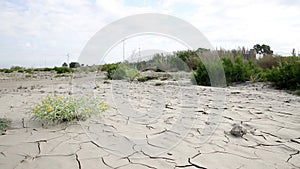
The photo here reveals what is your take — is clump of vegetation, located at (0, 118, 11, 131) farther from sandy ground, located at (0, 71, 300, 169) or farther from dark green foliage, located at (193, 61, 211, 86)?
dark green foliage, located at (193, 61, 211, 86)

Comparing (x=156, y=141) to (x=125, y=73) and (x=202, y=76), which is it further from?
(x=125, y=73)

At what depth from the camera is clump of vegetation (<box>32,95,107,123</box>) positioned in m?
2.67

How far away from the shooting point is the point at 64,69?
16234mm

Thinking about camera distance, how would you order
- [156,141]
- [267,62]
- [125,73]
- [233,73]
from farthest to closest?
[267,62]
[125,73]
[233,73]
[156,141]

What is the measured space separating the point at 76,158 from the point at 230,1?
5.63 metres

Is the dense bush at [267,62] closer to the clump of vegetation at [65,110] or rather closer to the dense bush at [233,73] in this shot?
the dense bush at [233,73]

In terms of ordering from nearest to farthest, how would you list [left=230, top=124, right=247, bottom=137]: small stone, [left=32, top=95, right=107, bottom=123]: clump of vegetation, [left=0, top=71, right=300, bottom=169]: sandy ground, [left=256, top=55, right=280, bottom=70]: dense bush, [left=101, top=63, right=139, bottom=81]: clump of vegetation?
[left=0, top=71, right=300, bottom=169]: sandy ground, [left=230, top=124, right=247, bottom=137]: small stone, [left=32, top=95, right=107, bottom=123]: clump of vegetation, [left=101, top=63, right=139, bottom=81]: clump of vegetation, [left=256, top=55, right=280, bottom=70]: dense bush

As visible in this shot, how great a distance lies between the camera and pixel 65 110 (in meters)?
2.74

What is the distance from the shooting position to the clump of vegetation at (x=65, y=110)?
8.77 feet

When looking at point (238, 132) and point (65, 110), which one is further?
point (65, 110)

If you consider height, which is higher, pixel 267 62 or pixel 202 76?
pixel 267 62

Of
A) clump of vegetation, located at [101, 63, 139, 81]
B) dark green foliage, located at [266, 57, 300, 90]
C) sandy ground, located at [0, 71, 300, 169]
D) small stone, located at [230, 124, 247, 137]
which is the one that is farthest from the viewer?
clump of vegetation, located at [101, 63, 139, 81]

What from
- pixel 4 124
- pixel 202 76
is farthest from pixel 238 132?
pixel 202 76

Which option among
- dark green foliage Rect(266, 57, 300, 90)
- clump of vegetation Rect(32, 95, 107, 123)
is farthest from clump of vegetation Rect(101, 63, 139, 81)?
clump of vegetation Rect(32, 95, 107, 123)
